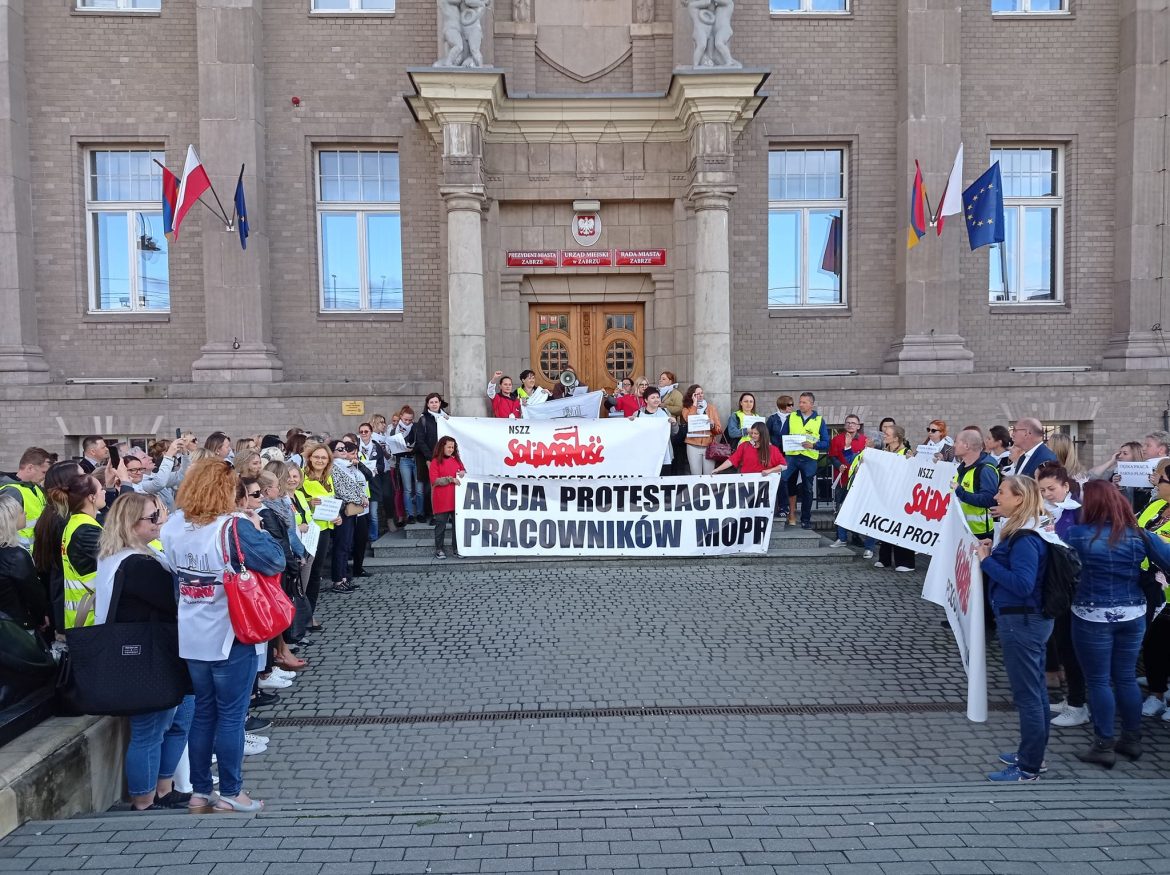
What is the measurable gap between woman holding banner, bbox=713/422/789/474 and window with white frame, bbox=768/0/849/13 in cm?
903

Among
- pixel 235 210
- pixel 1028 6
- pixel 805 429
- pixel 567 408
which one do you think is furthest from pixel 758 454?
pixel 1028 6

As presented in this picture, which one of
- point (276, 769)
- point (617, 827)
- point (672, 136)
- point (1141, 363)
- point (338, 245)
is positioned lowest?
point (276, 769)

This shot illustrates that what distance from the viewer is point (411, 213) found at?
1655 cm

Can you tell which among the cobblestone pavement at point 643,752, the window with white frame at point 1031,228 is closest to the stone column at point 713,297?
the cobblestone pavement at point 643,752

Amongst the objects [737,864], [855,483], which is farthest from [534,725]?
[855,483]

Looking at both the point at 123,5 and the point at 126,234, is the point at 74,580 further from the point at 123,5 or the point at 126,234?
the point at 123,5

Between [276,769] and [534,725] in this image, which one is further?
[534,725]

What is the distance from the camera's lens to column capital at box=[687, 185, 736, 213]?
14695mm

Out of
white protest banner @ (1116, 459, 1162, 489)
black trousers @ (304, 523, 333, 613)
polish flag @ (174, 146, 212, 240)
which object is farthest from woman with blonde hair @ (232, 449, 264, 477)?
white protest banner @ (1116, 459, 1162, 489)

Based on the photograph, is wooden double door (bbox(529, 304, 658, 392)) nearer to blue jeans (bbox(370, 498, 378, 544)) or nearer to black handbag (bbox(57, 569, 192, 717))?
blue jeans (bbox(370, 498, 378, 544))

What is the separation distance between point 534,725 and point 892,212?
13452mm

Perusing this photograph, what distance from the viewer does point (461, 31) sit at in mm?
14523

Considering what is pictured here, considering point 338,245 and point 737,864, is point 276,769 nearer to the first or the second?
point 737,864

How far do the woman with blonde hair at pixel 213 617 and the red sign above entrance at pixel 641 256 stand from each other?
12.1 metres
